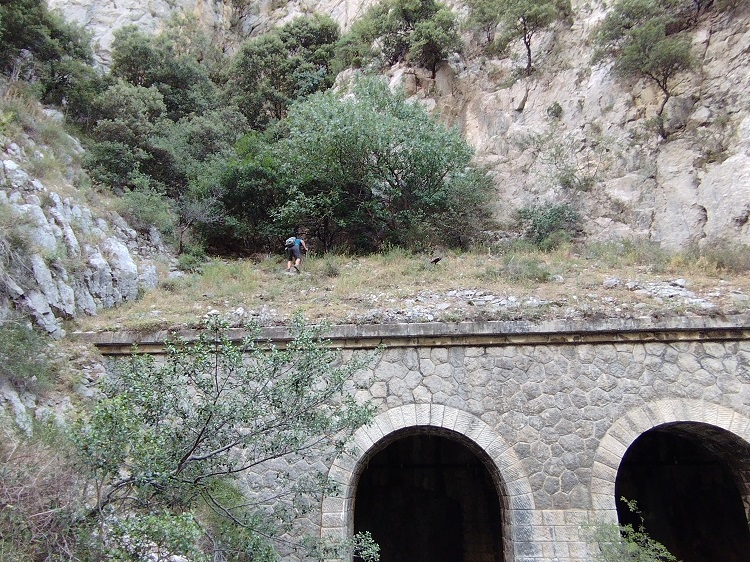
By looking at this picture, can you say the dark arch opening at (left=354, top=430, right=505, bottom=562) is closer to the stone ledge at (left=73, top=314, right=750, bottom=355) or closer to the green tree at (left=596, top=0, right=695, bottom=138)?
the stone ledge at (left=73, top=314, right=750, bottom=355)

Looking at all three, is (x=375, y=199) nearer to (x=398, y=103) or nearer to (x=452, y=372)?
(x=398, y=103)

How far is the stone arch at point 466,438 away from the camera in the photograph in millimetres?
6512

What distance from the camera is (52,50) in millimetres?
15789

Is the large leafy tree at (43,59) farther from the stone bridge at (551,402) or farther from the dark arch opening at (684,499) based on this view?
the dark arch opening at (684,499)

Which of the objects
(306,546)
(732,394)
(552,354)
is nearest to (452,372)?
(552,354)

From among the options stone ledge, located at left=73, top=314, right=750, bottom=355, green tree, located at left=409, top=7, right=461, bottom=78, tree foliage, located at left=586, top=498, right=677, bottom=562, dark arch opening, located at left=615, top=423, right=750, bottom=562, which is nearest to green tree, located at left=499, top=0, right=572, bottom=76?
green tree, located at left=409, top=7, right=461, bottom=78

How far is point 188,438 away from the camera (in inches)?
185

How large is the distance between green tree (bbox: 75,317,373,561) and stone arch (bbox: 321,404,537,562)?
1.47 meters

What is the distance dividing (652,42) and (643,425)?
35.4 feet

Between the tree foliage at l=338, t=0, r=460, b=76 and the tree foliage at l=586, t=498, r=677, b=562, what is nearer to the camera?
the tree foliage at l=586, t=498, r=677, b=562

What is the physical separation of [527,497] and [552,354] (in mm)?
1878

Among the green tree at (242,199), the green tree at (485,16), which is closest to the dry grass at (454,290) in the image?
the green tree at (242,199)

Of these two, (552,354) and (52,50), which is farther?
(52,50)

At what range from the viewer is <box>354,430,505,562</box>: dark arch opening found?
33.8 feet
